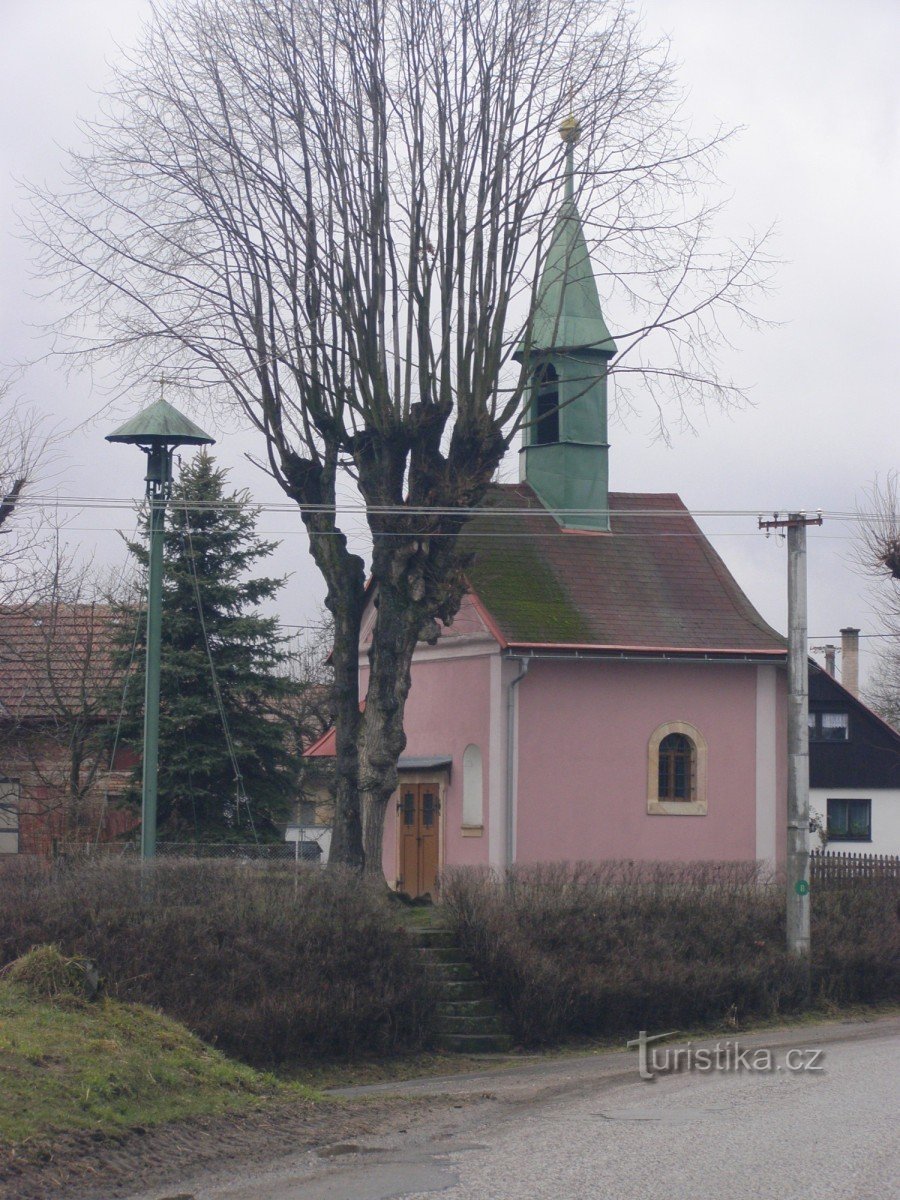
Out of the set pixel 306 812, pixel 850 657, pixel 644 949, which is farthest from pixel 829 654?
pixel 644 949

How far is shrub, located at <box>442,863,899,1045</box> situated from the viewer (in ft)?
54.9

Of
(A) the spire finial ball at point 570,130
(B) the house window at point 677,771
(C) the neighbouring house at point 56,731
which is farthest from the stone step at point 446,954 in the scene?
(A) the spire finial ball at point 570,130

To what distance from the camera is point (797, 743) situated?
19.1 m

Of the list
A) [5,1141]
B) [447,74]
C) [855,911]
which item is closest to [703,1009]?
[855,911]

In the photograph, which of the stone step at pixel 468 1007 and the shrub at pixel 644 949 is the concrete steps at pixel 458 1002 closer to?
the stone step at pixel 468 1007

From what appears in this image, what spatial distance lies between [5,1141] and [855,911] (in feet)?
49.9

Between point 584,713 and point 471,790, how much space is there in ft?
7.97

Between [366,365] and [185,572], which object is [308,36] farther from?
[185,572]

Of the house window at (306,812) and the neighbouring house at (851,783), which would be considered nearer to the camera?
the house window at (306,812)

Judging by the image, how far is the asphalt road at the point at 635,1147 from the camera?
8.11m

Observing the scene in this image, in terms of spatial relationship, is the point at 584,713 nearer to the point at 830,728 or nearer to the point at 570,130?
the point at 570,130

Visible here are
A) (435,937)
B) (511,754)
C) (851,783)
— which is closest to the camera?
(435,937)

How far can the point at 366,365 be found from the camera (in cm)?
2039

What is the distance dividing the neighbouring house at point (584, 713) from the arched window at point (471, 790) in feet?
0.12
